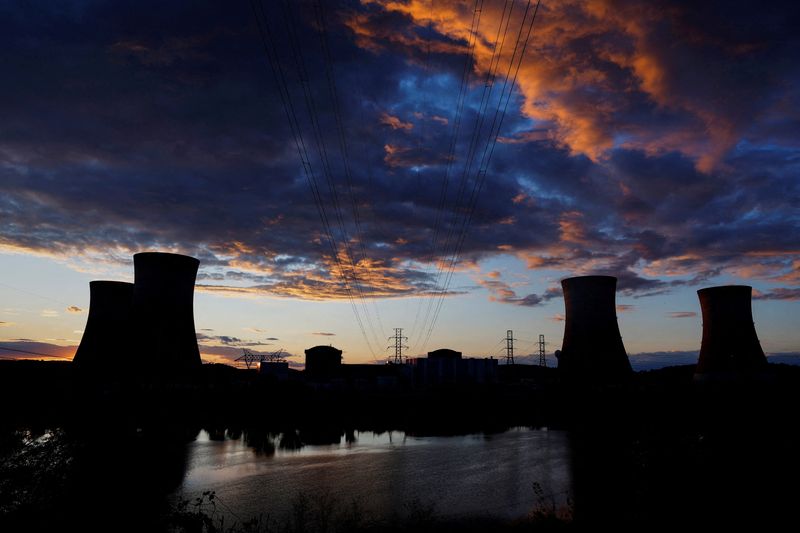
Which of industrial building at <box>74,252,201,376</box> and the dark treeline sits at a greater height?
industrial building at <box>74,252,201,376</box>

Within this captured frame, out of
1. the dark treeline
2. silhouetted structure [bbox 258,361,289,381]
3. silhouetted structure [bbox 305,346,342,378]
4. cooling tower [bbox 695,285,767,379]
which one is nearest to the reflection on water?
the dark treeline

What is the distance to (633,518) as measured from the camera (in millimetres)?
8797

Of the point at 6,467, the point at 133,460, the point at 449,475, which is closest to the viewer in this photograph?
the point at 6,467

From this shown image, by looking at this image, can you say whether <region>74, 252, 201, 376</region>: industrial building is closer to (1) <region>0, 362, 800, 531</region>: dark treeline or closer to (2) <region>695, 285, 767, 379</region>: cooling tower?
(1) <region>0, 362, 800, 531</region>: dark treeline

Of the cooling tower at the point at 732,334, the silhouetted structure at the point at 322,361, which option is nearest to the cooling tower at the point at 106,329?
the silhouetted structure at the point at 322,361

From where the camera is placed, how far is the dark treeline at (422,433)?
8.70 m

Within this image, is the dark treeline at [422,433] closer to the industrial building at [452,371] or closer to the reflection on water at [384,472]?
the reflection on water at [384,472]

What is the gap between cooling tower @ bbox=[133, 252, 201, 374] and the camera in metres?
28.3

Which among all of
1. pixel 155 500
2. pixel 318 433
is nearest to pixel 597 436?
pixel 318 433

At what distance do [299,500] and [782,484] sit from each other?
11246 mm

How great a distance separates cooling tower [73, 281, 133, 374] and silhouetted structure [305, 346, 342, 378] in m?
28.4

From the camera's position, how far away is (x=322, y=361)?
195 feet

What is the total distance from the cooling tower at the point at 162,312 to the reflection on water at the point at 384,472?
513cm

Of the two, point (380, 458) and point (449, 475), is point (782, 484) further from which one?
point (380, 458)
